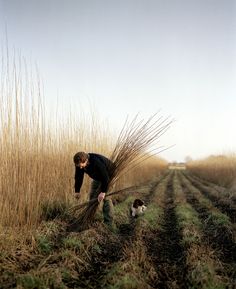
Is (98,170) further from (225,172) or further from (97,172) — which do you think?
(225,172)

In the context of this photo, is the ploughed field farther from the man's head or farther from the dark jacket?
the man's head

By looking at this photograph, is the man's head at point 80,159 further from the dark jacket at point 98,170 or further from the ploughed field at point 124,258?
the ploughed field at point 124,258

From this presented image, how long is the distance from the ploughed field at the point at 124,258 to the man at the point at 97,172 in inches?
13.0

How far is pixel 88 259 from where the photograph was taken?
5070 millimetres

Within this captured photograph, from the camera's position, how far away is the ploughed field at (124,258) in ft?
13.7

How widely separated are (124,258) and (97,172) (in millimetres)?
1835

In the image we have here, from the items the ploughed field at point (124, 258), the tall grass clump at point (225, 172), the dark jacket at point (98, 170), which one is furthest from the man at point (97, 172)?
the tall grass clump at point (225, 172)

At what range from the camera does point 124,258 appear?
191 inches

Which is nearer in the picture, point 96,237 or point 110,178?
point 96,237

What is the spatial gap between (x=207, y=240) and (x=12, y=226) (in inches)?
110

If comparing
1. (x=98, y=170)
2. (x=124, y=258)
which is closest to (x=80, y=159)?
(x=98, y=170)

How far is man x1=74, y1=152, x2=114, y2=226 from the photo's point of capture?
236 inches

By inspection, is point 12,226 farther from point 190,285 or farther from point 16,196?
point 190,285

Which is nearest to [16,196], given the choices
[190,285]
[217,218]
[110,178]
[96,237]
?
[96,237]
